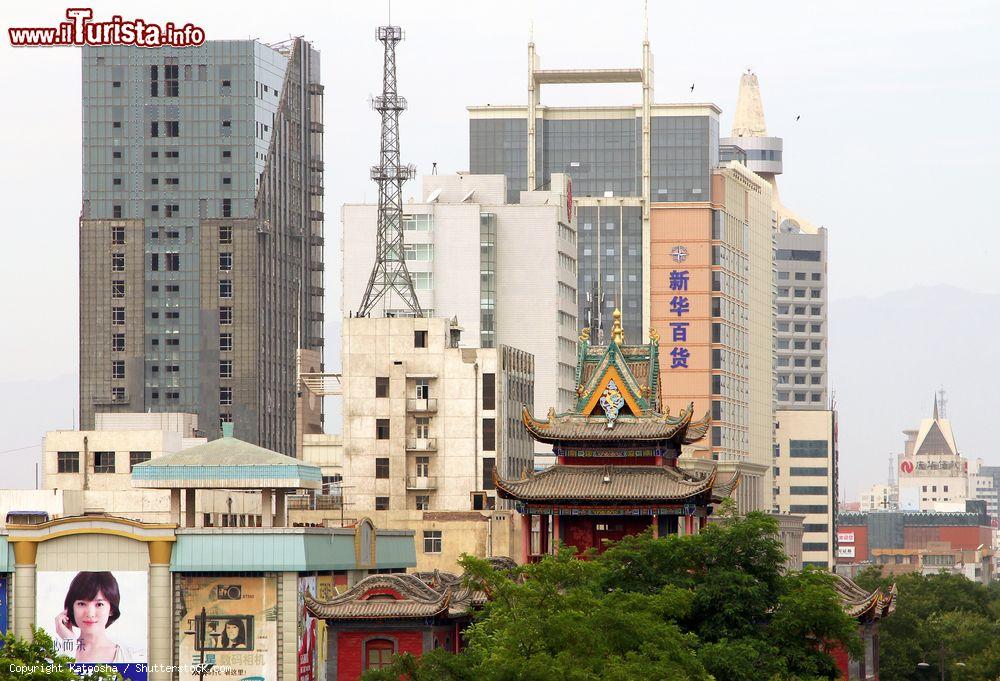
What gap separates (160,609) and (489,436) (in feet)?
184

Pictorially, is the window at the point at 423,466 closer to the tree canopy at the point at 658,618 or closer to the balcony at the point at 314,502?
the balcony at the point at 314,502

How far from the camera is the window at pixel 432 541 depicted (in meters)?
168

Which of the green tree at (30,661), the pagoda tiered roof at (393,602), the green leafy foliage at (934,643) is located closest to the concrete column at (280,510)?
the pagoda tiered roof at (393,602)

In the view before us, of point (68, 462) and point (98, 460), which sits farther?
point (68, 462)

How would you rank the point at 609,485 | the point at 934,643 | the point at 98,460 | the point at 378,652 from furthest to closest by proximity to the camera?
1. the point at 98,460
2. the point at 934,643
3. the point at 609,485
4. the point at 378,652

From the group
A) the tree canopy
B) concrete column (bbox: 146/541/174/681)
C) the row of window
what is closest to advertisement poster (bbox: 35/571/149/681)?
concrete column (bbox: 146/541/174/681)

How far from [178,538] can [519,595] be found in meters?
43.0

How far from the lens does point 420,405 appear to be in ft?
577

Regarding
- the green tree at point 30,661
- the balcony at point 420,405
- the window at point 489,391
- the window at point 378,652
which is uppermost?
the window at point 489,391

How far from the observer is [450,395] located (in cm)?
17675

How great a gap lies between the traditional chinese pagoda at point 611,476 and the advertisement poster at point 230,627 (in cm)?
1734

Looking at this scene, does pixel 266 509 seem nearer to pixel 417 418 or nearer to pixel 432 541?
pixel 432 541

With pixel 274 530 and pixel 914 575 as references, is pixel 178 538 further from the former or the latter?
pixel 914 575

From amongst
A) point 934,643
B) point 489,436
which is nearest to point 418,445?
point 489,436
